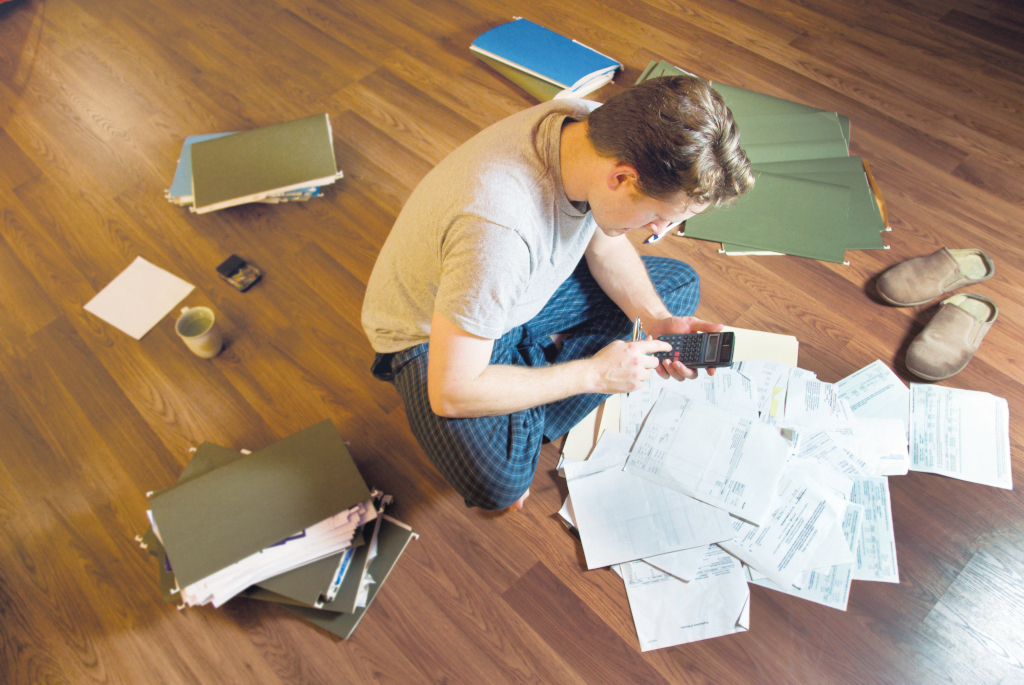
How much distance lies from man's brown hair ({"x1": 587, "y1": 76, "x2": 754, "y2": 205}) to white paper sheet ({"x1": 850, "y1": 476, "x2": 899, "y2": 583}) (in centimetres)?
82

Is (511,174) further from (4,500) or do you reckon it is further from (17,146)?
(17,146)

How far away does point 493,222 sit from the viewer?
0.80 meters

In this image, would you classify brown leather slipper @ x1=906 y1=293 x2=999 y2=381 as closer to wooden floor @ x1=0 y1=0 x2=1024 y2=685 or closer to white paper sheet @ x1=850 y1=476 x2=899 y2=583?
wooden floor @ x1=0 y1=0 x2=1024 y2=685

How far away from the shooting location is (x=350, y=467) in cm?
123

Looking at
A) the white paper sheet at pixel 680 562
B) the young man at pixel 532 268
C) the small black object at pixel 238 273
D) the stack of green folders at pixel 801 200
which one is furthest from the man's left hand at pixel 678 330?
the small black object at pixel 238 273

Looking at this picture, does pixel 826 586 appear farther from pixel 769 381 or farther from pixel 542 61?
pixel 542 61

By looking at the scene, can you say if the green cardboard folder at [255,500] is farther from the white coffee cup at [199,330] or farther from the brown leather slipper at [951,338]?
the brown leather slipper at [951,338]

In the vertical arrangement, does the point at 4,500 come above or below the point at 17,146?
below

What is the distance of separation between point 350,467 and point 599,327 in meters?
0.64

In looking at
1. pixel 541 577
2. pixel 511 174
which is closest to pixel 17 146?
pixel 511 174

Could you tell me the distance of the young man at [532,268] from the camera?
0.76m

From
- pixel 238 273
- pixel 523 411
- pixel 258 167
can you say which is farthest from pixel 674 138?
pixel 258 167

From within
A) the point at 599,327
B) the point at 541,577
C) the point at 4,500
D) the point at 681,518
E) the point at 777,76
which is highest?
the point at 777,76

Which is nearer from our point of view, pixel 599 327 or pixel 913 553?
pixel 913 553
